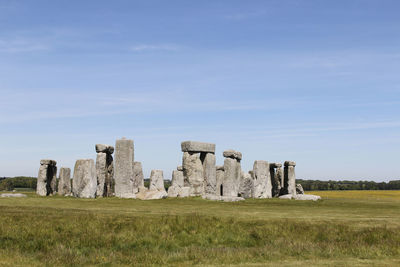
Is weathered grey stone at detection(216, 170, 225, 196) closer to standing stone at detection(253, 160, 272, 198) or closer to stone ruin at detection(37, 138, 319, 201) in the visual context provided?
stone ruin at detection(37, 138, 319, 201)

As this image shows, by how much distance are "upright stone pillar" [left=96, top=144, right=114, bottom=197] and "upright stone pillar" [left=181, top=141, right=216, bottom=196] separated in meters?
4.27

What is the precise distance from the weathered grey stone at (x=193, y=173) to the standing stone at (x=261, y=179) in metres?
5.06

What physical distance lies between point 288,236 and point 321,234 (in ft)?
3.17

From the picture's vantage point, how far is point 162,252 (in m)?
12.5

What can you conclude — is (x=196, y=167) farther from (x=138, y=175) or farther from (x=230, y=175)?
(x=138, y=175)

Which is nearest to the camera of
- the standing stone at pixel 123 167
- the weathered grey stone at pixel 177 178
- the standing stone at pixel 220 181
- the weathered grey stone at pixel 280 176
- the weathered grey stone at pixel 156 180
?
the standing stone at pixel 123 167

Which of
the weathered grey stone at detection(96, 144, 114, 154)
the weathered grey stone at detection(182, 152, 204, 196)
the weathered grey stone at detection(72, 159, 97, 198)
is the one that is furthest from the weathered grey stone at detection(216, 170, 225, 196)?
the weathered grey stone at detection(72, 159, 97, 198)

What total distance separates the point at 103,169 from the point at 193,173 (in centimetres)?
500

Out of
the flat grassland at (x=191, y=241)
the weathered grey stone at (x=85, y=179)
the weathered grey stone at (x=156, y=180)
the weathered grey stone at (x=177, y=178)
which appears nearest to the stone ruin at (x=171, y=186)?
the weathered grey stone at (x=85, y=179)

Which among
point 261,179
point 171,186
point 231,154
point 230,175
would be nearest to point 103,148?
point 171,186

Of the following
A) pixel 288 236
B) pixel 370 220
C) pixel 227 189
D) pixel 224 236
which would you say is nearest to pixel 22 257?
pixel 224 236

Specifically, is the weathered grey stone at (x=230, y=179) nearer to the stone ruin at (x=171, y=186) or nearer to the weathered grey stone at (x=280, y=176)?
the stone ruin at (x=171, y=186)

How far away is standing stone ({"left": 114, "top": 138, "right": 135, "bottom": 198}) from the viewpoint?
94.8ft

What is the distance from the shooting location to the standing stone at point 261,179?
3347cm
